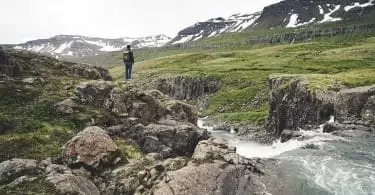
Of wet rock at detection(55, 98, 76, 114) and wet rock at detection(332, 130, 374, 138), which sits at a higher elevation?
wet rock at detection(55, 98, 76, 114)

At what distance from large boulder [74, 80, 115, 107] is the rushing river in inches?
710

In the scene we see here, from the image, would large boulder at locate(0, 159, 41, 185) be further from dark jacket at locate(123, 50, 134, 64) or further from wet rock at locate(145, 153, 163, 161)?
dark jacket at locate(123, 50, 134, 64)

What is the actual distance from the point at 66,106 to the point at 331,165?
24.8 metres

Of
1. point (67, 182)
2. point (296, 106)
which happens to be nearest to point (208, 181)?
point (67, 182)

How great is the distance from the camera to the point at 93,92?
45.5 metres

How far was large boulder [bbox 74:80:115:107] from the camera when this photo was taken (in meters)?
44.7

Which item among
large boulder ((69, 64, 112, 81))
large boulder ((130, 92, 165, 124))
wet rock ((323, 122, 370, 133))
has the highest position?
large boulder ((69, 64, 112, 81))

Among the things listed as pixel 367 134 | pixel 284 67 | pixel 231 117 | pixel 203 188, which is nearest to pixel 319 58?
pixel 284 67

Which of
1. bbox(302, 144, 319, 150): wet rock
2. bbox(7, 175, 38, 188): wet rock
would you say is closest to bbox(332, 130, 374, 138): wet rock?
bbox(302, 144, 319, 150): wet rock

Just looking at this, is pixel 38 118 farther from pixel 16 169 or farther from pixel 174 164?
pixel 174 164

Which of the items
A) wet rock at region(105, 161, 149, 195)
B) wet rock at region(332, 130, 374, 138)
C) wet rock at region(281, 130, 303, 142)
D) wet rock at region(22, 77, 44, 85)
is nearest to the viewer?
wet rock at region(105, 161, 149, 195)

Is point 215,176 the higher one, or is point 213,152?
point 213,152

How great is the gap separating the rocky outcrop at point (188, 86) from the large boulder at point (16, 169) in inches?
4608

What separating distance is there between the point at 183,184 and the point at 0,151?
12832 millimetres
